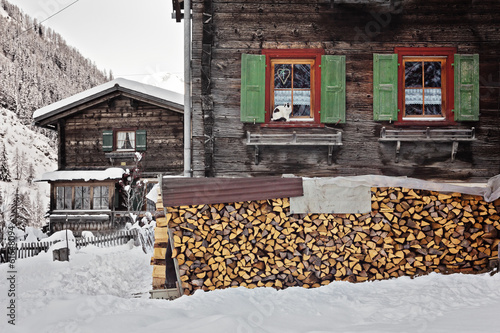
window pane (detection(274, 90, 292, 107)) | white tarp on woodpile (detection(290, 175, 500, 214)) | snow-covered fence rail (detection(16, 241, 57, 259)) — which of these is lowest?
snow-covered fence rail (detection(16, 241, 57, 259))

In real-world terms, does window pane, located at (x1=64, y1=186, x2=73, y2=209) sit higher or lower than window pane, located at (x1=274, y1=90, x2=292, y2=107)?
lower

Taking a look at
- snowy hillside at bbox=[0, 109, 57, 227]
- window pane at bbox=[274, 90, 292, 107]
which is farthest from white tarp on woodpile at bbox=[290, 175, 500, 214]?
snowy hillside at bbox=[0, 109, 57, 227]

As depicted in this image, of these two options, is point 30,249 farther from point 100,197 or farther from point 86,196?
point 86,196

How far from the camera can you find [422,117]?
795cm

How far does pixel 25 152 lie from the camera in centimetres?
5075

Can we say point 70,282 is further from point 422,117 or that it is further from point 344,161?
point 422,117

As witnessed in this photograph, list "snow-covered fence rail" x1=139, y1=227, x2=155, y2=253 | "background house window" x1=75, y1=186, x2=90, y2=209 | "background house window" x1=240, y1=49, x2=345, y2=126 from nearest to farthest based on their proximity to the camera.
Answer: "background house window" x1=240, y1=49, x2=345, y2=126 → "snow-covered fence rail" x1=139, y1=227, x2=155, y2=253 → "background house window" x1=75, y1=186, x2=90, y2=209

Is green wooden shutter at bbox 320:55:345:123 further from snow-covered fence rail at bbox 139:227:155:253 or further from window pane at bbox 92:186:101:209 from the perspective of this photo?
window pane at bbox 92:186:101:209

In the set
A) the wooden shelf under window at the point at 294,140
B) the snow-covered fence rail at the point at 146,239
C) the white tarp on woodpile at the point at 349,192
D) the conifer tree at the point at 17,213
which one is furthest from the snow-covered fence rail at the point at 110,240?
the conifer tree at the point at 17,213

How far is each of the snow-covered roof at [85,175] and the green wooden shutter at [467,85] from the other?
41.5 ft

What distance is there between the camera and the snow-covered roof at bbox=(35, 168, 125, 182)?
16156 mm

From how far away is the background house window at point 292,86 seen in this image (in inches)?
305

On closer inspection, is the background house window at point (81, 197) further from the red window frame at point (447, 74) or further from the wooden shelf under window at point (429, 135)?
the red window frame at point (447, 74)

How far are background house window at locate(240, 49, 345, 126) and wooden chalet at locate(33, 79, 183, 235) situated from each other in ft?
29.6
